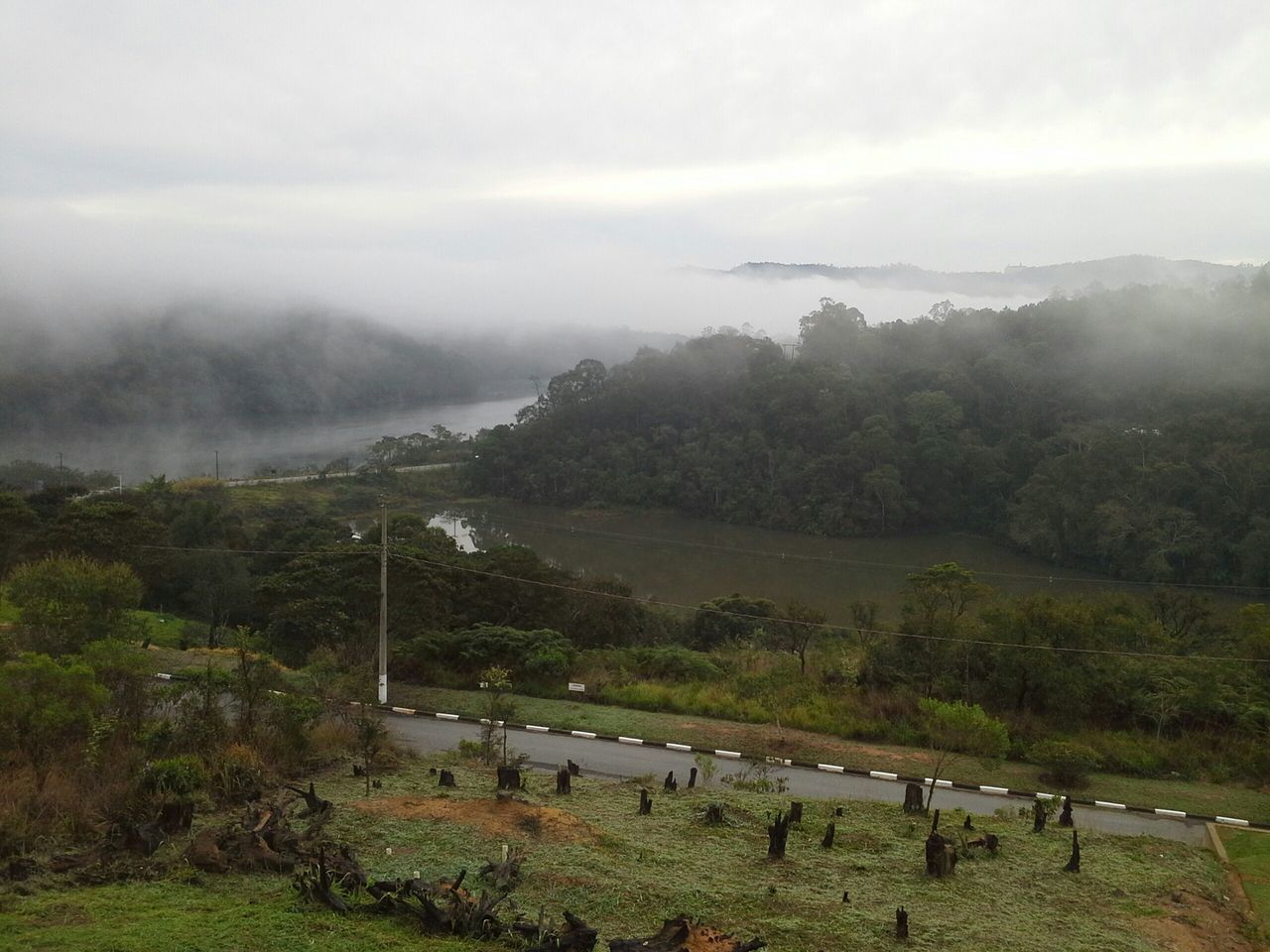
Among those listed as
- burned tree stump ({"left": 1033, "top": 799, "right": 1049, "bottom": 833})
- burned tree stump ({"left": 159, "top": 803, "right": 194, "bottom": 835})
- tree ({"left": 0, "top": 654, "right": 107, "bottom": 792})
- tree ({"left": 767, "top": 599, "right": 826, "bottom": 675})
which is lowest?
tree ({"left": 767, "top": 599, "right": 826, "bottom": 675})

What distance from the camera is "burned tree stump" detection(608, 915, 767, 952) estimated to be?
6.11 metres

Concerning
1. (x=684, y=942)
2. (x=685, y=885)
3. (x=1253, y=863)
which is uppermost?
(x=684, y=942)

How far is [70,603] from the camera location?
12.4 meters

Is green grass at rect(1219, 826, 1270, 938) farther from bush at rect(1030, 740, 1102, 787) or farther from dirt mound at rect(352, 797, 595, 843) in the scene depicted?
dirt mound at rect(352, 797, 595, 843)

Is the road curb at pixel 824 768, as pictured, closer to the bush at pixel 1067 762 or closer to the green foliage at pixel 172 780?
the bush at pixel 1067 762

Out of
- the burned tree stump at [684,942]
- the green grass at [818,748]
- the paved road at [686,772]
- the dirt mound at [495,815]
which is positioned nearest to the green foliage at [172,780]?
the dirt mound at [495,815]

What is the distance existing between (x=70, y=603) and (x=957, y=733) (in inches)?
421

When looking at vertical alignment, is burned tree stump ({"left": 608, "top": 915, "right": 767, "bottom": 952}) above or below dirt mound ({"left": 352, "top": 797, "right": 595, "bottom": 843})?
above

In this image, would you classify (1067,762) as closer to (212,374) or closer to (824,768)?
(824,768)

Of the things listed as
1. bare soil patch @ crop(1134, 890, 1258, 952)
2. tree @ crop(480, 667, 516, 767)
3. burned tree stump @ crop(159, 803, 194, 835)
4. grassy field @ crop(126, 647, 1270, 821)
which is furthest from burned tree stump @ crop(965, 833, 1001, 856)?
burned tree stump @ crop(159, 803, 194, 835)

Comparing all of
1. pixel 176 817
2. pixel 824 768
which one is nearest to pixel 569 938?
pixel 176 817

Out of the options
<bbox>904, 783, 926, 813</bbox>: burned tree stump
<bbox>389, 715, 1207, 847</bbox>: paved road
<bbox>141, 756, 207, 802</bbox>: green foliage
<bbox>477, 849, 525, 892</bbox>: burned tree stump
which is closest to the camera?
<bbox>477, 849, 525, 892</bbox>: burned tree stump

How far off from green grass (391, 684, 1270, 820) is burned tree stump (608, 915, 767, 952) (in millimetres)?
7145

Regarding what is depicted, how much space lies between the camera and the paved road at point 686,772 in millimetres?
11297
